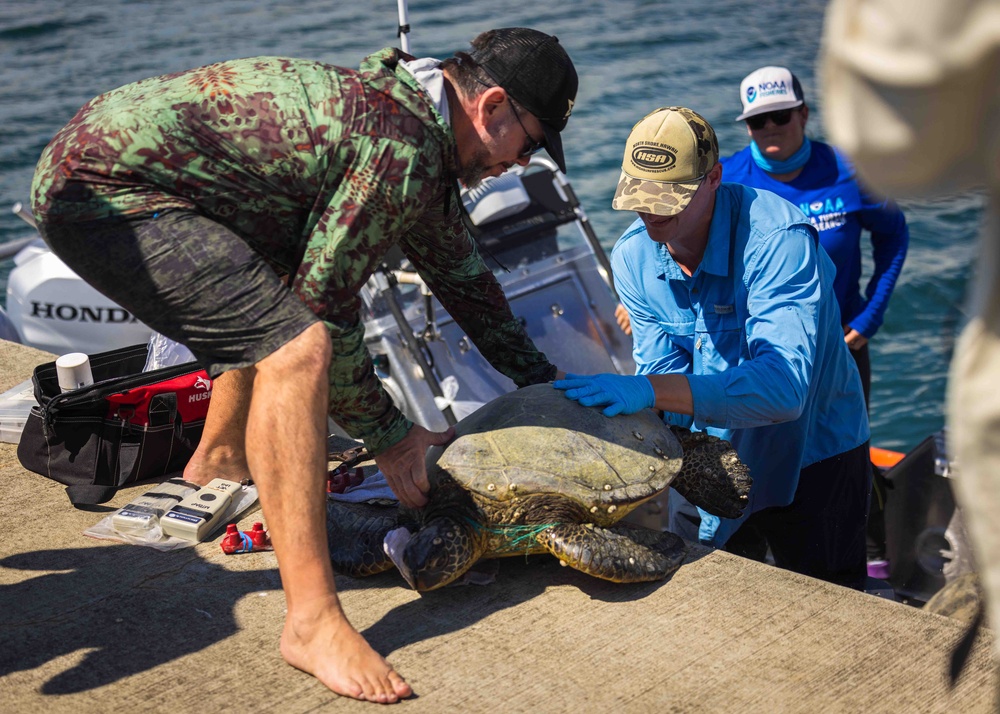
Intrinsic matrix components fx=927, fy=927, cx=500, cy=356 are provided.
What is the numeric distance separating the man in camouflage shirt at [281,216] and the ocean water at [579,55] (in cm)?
747

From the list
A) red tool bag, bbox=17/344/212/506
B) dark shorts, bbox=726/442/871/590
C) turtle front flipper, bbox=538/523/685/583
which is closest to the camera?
turtle front flipper, bbox=538/523/685/583

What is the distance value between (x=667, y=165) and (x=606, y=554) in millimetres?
1282

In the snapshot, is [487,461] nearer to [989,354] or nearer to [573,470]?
[573,470]

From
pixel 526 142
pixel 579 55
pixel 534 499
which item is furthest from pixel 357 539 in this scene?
pixel 579 55

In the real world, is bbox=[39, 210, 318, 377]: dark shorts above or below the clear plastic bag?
above

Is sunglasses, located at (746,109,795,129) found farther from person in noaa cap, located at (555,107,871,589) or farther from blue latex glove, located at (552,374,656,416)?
blue latex glove, located at (552,374,656,416)

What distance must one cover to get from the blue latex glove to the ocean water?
21.6 feet

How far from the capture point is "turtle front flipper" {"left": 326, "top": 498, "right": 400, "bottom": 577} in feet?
9.59

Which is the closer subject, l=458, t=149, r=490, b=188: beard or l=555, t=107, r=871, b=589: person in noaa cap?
l=458, t=149, r=490, b=188: beard

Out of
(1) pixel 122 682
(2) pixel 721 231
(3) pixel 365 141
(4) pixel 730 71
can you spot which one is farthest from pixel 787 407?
(4) pixel 730 71

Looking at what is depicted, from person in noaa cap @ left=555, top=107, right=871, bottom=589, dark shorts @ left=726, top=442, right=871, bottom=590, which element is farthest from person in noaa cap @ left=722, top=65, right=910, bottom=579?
person in noaa cap @ left=555, top=107, right=871, bottom=589

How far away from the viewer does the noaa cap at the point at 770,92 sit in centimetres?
497

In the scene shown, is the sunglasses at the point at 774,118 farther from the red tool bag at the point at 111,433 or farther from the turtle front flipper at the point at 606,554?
the red tool bag at the point at 111,433

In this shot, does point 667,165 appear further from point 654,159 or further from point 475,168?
point 475,168
